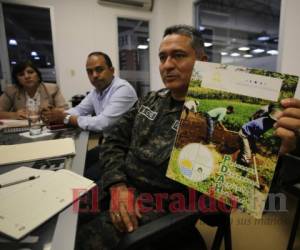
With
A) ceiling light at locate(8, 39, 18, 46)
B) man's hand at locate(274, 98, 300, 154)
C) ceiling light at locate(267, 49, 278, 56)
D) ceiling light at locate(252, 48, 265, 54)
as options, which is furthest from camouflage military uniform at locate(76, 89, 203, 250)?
ceiling light at locate(8, 39, 18, 46)

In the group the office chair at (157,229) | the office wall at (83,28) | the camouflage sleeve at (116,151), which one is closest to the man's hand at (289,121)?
the office chair at (157,229)

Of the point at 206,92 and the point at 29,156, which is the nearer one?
the point at 206,92

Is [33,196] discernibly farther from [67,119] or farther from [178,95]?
[67,119]

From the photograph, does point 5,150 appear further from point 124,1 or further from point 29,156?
point 124,1

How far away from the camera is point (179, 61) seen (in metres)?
1.04

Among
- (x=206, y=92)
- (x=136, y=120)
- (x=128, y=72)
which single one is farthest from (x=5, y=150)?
(x=128, y=72)

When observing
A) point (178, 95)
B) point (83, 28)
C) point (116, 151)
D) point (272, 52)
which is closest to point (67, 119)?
point (116, 151)

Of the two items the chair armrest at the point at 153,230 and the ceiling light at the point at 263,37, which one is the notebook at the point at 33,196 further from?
the ceiling light at the point at 263,37

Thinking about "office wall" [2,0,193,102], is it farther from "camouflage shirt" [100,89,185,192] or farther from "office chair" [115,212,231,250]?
"office chair" [115,212,231,250]

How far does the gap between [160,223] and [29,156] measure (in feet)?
2.34

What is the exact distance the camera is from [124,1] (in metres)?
4.17

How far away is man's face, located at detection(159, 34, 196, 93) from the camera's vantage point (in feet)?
3.38

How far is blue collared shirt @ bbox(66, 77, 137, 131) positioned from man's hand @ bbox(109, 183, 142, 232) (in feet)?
2.37

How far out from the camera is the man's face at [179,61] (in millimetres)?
1029
